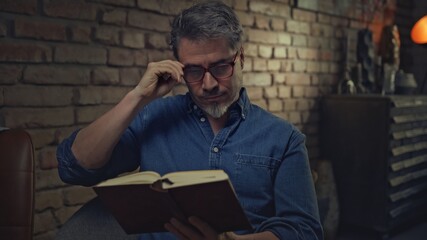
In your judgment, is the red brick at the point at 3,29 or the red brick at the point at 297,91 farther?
the red brick at the point at 297,91

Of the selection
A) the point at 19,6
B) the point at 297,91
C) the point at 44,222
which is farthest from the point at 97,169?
the point at 297,91

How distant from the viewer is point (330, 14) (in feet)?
10.5

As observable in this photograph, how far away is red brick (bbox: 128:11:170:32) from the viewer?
204cm

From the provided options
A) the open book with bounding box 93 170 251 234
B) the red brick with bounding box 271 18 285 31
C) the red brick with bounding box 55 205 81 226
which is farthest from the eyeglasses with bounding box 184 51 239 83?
the red brick with bounding box 271 18 285 31

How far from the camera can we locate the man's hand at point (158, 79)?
4.31 ft

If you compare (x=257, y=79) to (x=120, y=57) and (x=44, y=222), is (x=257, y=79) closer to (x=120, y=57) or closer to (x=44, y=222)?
(x=120, y=57)

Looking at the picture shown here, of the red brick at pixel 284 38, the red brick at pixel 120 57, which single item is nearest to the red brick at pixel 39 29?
the red brick at pixel 120 57

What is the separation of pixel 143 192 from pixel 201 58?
541 mm

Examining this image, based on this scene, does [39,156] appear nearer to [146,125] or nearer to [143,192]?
[146,125]

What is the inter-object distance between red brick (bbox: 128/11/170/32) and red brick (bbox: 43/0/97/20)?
20cm

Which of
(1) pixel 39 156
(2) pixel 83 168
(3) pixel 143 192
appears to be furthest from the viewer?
(1) pixel 39 156

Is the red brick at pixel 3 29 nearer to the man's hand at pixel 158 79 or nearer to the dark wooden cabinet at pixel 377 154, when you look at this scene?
the man's hand at pixel 158 79

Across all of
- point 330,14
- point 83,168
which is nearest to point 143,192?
point 83,168

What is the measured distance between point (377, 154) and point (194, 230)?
7.04 ft
